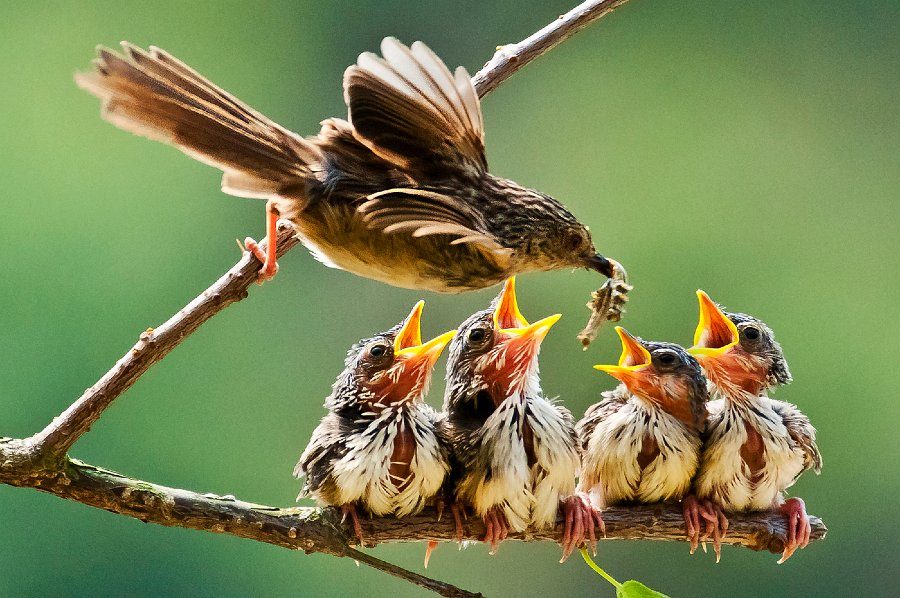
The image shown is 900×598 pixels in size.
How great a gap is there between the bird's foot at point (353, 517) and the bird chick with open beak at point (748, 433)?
59 cm

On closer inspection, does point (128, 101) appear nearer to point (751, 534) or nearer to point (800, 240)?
point (751, 534)

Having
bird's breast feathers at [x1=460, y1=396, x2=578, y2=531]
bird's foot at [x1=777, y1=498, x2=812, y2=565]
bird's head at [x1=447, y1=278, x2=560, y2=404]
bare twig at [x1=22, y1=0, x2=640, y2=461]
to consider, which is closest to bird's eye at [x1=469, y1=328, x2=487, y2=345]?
bird's head at [x1=447, y1=278, x2=560, y2=404]

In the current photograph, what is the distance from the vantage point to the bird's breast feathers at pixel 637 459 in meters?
1.86

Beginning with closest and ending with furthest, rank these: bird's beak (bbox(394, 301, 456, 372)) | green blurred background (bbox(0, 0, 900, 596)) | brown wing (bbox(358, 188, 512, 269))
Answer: brown wing (bbox(358, 188, 512, 269)) → bird's beak (bbox(394, 301, 456, 372)) → green blurred background (bbox(0, 0, 900, 596))

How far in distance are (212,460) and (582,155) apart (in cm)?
158

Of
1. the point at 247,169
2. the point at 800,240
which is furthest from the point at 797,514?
the point at 800,240

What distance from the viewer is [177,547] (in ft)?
11.5

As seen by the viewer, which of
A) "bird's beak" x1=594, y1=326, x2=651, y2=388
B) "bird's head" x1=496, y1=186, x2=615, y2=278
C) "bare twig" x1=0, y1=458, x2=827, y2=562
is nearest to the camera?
"bird's head" x1=496, y1=186, x2=615, y2=278

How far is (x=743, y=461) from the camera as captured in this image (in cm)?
190

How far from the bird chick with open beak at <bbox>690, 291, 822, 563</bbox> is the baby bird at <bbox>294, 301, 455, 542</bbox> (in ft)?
1.56

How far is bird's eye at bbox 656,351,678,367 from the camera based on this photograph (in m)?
1.95

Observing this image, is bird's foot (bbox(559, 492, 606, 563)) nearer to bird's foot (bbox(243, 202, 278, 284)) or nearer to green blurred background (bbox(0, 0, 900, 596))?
bird's foot (bbox(243, 202, 278, 284))

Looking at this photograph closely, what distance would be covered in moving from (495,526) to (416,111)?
693mm

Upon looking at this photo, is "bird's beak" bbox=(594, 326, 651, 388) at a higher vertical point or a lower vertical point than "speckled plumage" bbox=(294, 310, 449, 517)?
higher
